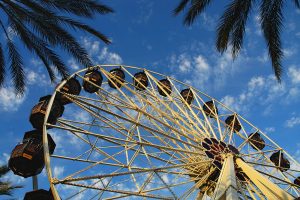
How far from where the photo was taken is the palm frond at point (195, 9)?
9289 millimetres

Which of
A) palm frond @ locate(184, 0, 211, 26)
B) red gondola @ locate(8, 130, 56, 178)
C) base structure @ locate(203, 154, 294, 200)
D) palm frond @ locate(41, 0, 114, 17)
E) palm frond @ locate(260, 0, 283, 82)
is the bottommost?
base structure @ locate(203, 154, 294, 200)

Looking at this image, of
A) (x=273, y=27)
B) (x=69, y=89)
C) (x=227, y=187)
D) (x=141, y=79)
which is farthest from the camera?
(x=141, y=79)

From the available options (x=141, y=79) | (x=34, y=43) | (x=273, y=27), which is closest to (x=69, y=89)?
(x=34, y=43)

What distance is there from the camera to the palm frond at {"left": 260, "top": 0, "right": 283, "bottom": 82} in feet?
27.1

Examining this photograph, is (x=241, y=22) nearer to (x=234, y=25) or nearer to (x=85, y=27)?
(x=234, y=25)

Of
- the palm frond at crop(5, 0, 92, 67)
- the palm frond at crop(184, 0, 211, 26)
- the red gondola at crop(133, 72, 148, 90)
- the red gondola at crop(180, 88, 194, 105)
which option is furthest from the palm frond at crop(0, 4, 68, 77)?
the red gondola at crop(180, 88, 194, 105)

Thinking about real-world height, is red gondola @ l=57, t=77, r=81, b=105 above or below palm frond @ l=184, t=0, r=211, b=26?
above

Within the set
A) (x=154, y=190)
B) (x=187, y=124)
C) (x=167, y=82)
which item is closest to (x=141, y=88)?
(x=167, y=82)

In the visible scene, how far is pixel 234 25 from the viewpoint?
9.31 meters

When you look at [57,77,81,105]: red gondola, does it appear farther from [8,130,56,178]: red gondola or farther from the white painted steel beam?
the white painted steel beam

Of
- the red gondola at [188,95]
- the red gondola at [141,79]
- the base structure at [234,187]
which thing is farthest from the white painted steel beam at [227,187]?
the red gondola at [188,95]

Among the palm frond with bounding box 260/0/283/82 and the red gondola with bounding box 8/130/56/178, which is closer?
the palm frond with bounding box 260/0/283/82

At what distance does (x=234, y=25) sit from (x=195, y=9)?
3.73 feet

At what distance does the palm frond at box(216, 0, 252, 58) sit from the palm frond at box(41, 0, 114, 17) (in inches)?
139
